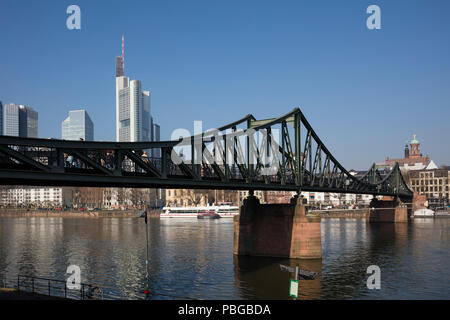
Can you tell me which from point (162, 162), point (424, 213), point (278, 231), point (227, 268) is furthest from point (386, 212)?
point (162, 162)

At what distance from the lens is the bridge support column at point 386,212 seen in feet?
522

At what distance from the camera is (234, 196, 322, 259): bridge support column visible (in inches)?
2586

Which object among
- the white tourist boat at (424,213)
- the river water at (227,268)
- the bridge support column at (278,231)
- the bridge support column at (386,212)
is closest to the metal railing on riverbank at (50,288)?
the river water at (227,268)

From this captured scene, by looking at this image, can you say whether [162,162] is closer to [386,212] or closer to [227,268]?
[227,268]

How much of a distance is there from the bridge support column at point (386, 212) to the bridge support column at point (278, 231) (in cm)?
10032

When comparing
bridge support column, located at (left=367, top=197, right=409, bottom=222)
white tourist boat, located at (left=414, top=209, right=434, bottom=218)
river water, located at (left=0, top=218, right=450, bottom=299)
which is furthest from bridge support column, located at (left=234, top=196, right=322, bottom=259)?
white tourist boat, located at (left=414, top=209, right=434, bottom=218)

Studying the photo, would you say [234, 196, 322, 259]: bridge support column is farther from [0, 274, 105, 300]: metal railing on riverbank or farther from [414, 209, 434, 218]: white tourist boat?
[414, 209, 434, 218]: white tourist boat

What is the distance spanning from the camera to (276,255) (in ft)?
220

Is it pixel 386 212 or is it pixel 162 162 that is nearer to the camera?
pixel 162 162

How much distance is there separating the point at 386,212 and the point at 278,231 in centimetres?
10426

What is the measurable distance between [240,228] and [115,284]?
24.0 metres

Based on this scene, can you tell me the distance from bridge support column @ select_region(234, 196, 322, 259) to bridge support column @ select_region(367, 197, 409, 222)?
100317 mm

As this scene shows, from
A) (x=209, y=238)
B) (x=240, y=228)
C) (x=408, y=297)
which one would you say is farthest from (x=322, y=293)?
(x=209, y=238)

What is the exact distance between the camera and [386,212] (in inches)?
6353
